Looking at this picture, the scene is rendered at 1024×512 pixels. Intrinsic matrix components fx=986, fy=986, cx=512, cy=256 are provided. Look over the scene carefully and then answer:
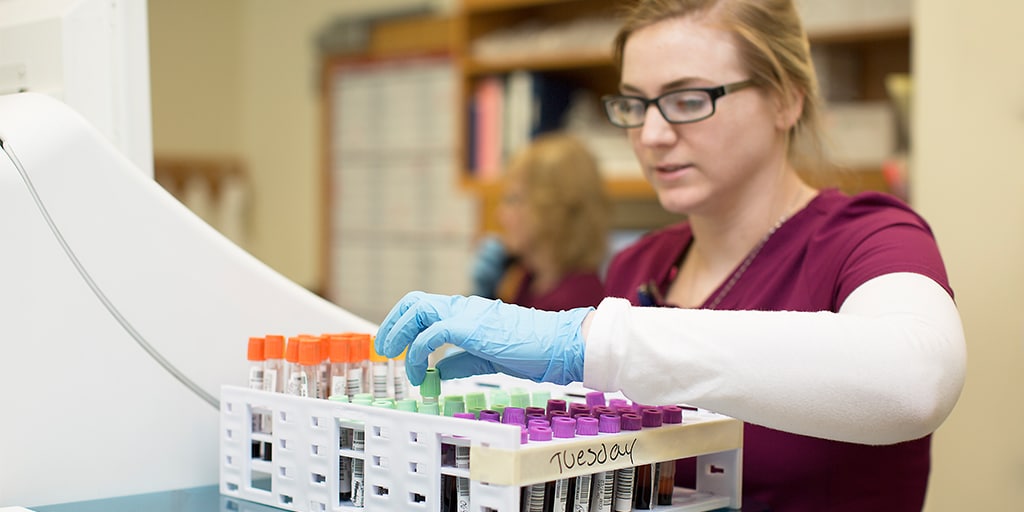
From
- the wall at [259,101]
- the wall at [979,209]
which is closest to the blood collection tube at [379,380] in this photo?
the wall at [979,209]

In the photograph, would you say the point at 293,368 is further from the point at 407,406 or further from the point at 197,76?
the point at 197,76

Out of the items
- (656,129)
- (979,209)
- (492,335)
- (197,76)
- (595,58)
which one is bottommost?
(492,335)

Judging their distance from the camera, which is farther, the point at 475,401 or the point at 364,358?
the point at 364,358

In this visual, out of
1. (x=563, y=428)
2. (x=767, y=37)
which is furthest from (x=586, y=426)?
(x=767, y=37)

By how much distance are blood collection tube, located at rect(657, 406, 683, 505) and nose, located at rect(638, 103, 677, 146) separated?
1.62 feet

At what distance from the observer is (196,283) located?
1009 mm

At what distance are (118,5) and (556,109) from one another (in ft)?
6.92

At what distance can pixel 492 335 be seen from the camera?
2.79 ft

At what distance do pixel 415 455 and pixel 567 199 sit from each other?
2.01 m

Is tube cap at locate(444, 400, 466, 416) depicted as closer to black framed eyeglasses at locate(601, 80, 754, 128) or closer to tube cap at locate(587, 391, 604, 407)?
tube cap at locate(587, 391, 604, 407)

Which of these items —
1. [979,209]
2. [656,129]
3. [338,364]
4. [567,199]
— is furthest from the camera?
[567,199]

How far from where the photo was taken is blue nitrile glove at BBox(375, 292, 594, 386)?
837 millimetres

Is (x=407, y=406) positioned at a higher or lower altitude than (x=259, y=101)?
lower

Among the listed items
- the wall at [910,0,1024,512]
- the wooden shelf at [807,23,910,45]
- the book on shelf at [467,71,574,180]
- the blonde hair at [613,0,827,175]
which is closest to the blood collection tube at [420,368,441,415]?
the blonde hair at [613,0,827,175]
